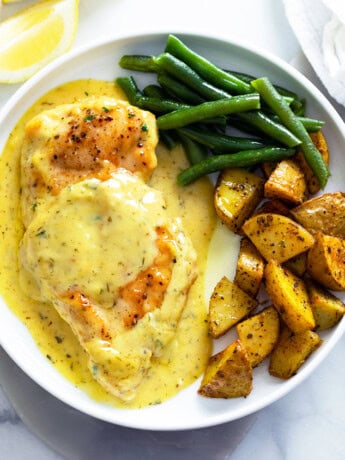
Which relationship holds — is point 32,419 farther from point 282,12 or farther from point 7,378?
point 282,12

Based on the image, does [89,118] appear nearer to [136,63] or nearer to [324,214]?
[136,63]

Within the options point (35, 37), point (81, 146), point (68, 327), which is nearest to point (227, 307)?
point (68, 327)

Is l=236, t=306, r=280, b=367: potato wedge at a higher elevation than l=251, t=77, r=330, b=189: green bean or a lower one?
lower

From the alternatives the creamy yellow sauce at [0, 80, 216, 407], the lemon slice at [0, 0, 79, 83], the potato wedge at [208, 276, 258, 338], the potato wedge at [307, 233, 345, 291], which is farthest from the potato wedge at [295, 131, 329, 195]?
the lemon slice at [0, 0, 79, 83]

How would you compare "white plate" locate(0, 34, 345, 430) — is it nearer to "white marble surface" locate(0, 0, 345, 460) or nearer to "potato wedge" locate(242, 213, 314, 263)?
"white marble surface" locate(0, 0, 345, 460)

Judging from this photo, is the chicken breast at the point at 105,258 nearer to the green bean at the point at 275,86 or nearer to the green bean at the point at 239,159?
the green bean at the point at 239,159

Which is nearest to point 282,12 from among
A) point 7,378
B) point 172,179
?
point 172,179

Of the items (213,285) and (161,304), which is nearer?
(161,304)
